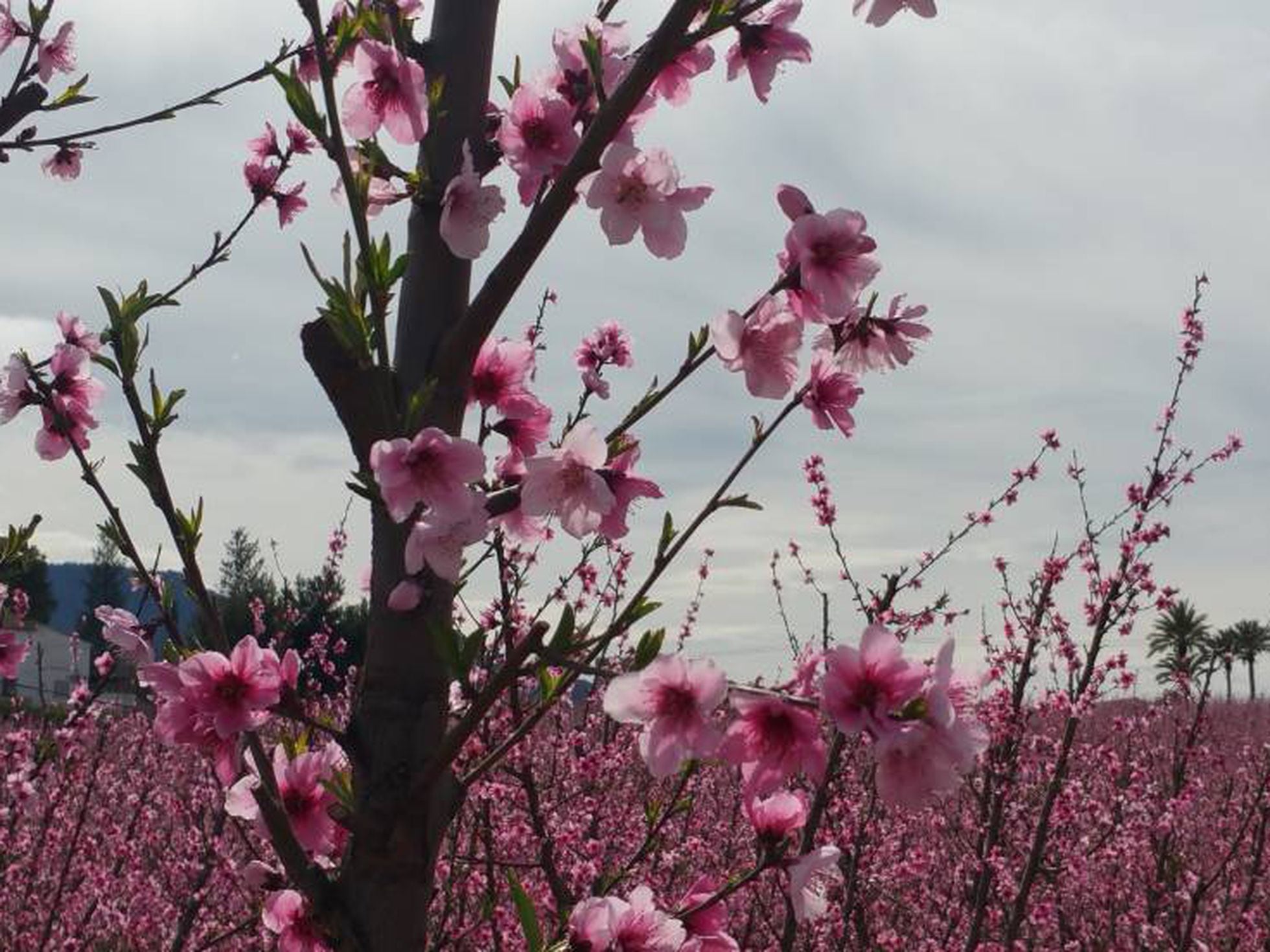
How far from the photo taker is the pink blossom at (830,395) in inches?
68.1

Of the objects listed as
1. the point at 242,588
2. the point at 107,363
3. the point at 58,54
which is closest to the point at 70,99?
the point at 58,54

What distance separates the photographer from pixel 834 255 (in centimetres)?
158

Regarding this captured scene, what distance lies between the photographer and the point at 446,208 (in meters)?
1.59

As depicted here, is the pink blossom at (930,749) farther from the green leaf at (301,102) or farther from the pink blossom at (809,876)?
the green leaf at (301,102)

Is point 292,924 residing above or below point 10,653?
below

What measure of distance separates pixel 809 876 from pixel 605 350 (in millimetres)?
1652

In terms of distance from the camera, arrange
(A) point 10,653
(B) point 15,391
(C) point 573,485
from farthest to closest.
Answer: (A) point 10,653 < (B) point 15,391 < (C) point 573,485

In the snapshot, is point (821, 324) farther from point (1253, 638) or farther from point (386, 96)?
point (1253, 638)

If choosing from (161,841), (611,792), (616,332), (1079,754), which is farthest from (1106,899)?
(161,841)

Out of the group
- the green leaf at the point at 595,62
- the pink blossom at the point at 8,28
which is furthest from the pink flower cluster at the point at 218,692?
the pink blossom at the point at 8,28

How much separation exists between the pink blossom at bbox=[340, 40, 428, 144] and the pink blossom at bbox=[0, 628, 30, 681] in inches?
85.1

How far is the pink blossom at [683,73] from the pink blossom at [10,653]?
2.38 metres

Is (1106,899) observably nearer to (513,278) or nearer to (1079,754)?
(1079,754)

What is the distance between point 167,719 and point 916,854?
6542mm
